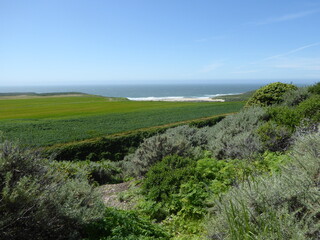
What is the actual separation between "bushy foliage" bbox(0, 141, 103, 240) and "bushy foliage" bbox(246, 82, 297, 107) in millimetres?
12265

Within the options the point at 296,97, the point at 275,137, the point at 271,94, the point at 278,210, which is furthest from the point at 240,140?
the point at 271,94

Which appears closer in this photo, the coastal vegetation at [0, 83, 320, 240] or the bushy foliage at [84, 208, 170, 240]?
the coastal vegetation at [0, 83, 320, 240]

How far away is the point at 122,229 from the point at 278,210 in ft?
7.05

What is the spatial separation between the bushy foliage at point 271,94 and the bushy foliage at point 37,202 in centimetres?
1226

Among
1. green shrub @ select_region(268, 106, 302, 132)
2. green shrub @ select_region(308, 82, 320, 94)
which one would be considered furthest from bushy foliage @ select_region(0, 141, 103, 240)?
green shrub @ select_region(308, 82, 320, 94)

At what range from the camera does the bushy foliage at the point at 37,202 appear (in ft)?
9.19

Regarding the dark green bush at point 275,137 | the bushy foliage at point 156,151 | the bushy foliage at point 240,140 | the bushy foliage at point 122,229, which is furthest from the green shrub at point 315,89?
the bushy foliage at point 122,229

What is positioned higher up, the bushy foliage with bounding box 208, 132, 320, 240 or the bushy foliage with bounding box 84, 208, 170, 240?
the bushy foliage with bounding box 208, 132, 320, 240

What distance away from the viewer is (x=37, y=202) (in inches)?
118

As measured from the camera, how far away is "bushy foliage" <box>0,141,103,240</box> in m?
2.80

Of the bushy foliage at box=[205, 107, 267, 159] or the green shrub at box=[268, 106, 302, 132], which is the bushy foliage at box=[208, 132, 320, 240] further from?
the green shrub at box=[268, 106, 302, 132]

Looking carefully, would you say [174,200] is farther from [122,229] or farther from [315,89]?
[315,89]

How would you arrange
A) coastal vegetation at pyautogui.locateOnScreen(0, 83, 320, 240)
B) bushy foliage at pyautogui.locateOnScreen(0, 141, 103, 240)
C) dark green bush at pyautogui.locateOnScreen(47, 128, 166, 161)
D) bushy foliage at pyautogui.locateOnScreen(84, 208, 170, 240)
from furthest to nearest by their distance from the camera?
dark green bush at pyautogui.locateOnScreen(47, 128, 166, 161) → bushy foliage at pyautogui.locateOnScreen(84, 208, 170, 240) → bushy foliage at pyautogui.locateOnScreen(0, 141, 103, 240) → coastal vegetation at pyautogui.locateOnScreen(0, 83, 320, 240)

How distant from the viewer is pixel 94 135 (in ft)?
57.7
